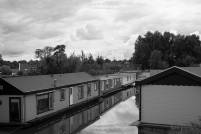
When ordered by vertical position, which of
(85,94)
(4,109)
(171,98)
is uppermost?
(171,98)

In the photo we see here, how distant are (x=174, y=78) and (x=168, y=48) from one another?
5622 centimetres

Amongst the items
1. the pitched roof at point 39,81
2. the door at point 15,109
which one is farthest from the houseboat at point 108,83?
the door at point 15,109

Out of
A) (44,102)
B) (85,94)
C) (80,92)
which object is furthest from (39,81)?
(85,94)

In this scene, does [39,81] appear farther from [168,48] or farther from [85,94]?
[168,48]

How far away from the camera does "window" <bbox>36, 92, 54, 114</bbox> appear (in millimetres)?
18112

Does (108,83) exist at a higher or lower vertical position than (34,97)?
lower

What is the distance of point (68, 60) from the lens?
47406 mm

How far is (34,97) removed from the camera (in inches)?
689

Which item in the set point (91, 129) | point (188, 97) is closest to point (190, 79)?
point (188, 97)

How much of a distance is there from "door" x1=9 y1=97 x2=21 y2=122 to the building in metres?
7.18

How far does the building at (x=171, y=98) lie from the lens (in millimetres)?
14109

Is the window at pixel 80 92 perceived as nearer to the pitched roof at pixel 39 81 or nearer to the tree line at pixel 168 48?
the pitched roof at pixel 39 81

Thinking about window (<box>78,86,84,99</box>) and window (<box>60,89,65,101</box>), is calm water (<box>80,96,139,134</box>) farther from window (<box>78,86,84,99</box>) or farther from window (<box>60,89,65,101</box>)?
window (<box>78,86,84,99</box>)

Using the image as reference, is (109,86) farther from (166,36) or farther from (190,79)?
(166,36)
